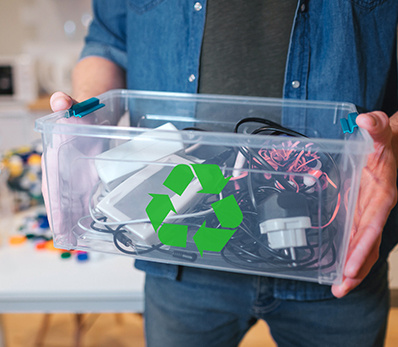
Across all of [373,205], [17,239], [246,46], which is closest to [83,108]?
[246,46]

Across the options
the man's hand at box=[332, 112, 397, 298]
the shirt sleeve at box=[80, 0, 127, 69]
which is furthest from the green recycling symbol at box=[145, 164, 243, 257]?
the shirt sleeve at box=[80, 0, 127, 69]

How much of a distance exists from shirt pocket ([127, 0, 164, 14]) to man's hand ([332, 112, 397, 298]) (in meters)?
0.41

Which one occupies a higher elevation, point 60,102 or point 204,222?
point 60,102

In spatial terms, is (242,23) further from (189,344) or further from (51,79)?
(51,79)

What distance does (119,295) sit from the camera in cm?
95

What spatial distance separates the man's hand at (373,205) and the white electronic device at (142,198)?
0.20 m

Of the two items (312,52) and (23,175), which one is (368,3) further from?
(23,175)

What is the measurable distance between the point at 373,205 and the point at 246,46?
0.32 metres

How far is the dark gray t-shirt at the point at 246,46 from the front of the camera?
0.63m

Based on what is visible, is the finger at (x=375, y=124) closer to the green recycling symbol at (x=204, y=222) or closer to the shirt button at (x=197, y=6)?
the green recycling symbol at (x=204, y=222)

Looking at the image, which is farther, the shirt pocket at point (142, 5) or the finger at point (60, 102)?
the shirt pocket at point (142, 5)

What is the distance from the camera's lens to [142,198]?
51 cm

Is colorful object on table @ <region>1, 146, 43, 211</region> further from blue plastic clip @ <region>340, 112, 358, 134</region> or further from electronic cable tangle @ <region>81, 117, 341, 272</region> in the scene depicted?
blue plastic clip @ <region>340, 112, 358, 134</region>

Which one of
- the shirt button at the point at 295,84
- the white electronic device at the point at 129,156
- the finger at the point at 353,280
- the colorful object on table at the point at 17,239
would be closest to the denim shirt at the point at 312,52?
the shirt button at the point at 295,84
